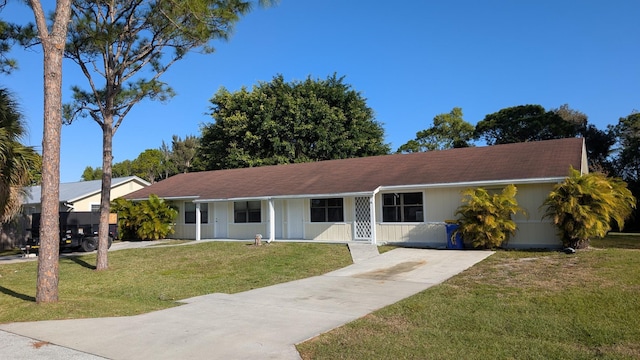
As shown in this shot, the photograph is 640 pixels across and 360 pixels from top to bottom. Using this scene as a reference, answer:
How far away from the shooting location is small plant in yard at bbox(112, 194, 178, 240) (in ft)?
79.3

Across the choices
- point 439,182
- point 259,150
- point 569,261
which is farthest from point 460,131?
point 569,261

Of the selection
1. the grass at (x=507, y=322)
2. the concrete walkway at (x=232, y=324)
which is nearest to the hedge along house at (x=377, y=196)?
the grass at (x=507, y=322)

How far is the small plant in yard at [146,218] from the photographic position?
24172 mm

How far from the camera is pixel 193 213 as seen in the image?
2541 centimetres

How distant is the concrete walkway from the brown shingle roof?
6972mm

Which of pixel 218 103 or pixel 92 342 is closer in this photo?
pixel 92 342

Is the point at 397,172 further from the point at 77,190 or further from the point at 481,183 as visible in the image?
the point at 77,190

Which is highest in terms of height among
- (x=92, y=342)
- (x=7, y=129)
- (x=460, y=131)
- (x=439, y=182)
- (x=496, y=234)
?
(x=460, y=131)

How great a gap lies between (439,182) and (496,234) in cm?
299

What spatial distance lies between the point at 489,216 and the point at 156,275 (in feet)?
34.7

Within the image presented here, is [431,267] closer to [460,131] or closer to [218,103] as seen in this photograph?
[218,103]

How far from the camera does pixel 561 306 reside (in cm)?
753

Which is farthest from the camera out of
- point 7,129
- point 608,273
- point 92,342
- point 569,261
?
point 569,261

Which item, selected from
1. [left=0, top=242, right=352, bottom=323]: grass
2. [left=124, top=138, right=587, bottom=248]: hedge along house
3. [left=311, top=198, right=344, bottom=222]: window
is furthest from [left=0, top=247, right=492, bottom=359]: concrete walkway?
[left=311, top=198, right=344, bottom=222]: window
